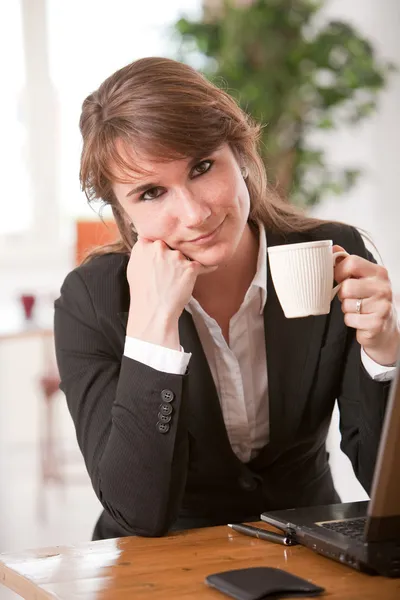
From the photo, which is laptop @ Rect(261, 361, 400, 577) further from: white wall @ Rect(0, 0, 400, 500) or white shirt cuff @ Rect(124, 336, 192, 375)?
white wall @ Rect(0, 0, 400, 500)

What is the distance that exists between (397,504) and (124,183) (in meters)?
0.76

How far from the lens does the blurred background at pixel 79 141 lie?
4.41 meters

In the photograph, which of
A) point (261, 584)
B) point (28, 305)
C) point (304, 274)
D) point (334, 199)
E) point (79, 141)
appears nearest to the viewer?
point (261, 584)

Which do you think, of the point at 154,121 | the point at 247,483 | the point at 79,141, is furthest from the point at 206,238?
the point at 79,141

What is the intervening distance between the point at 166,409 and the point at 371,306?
35 cm

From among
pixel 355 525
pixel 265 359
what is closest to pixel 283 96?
pixel 265 359

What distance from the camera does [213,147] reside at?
159 centimetres

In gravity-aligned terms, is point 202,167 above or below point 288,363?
above

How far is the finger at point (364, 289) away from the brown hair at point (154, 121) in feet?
1.13

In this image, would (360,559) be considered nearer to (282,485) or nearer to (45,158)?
(282,485)

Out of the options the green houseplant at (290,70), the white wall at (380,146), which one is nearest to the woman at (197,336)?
the green houseplant at (290,70)

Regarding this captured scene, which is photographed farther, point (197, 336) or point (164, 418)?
point (197, 336)

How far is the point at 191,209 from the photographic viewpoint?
5.07ft

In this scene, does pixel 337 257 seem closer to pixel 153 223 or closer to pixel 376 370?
pixel 376 370
